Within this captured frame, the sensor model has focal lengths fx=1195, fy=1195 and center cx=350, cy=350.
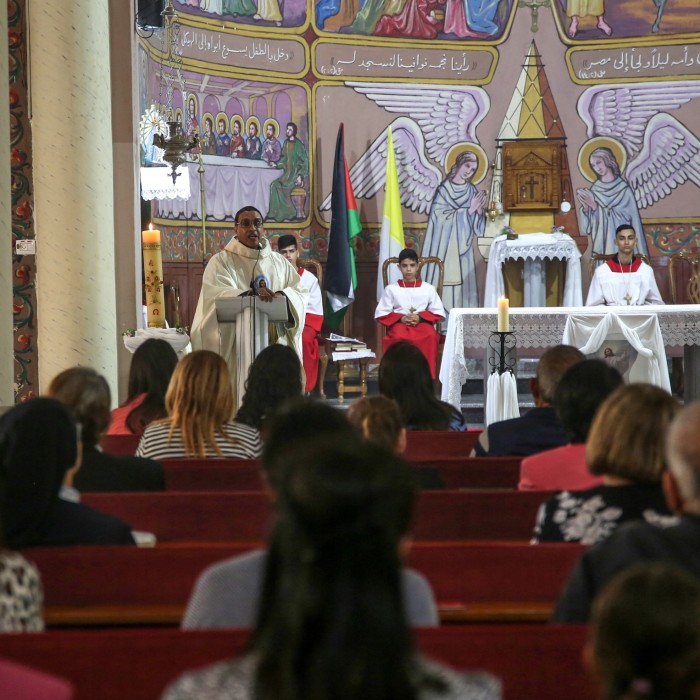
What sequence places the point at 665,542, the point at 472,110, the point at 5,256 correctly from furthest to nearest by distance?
the point at 472,110 < the point at 5,256 < the point at 665,542

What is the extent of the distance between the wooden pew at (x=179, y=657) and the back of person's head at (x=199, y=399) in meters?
2.32

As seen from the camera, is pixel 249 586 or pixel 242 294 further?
pixel 242 294

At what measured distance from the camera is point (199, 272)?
1291 cm

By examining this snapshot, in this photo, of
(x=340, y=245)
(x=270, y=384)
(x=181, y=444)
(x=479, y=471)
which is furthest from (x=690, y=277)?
(x=181, y=444)

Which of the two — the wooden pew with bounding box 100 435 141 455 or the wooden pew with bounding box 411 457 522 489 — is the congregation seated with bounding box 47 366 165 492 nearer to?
the wooden pew with bounding box 411 457 522 489

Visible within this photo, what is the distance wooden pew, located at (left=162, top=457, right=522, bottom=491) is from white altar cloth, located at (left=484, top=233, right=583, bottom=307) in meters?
8.60

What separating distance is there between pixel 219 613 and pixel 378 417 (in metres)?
1.73

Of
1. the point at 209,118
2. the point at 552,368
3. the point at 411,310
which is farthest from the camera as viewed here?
the point at 209,118

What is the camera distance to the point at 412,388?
5457 mm

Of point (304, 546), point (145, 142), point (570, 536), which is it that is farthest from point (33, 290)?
point (304, 546)

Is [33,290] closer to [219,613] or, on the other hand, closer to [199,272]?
[199,272]

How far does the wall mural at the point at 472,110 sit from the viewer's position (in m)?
13.9

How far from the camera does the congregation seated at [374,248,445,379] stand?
1255cm

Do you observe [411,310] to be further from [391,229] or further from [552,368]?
[552,368]
